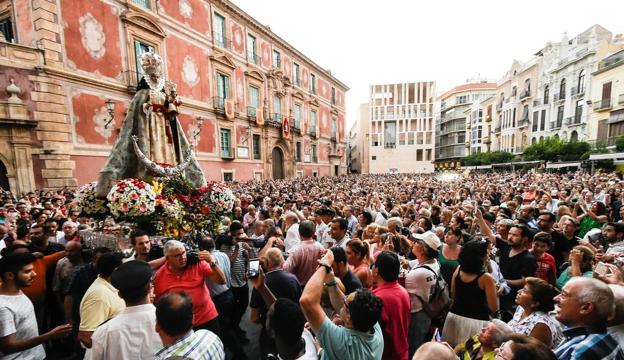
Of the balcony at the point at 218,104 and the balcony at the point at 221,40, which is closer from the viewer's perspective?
the balcony at the point at 218,104

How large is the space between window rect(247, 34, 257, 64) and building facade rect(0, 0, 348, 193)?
129mm

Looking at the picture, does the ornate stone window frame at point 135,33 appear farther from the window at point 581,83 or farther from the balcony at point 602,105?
the window at point 581,83

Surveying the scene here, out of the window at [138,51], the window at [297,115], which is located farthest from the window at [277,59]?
the window at [138,51]

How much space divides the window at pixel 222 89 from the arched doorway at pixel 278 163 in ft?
26.1

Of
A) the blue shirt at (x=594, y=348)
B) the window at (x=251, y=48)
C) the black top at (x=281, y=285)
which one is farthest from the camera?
the window at (x=251, y=48)

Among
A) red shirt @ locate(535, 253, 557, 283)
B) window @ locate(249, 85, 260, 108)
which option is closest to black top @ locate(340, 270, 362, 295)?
red shirt @ locate(535, 253, 557, 283)

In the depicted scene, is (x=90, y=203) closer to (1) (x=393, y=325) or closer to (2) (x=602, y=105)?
(1) (x=393, y=325)

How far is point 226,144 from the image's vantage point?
2055 centimetres

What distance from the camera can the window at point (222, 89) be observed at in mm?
19594

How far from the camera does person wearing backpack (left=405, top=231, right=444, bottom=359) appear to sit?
9.66ft

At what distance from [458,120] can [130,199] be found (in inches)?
2495

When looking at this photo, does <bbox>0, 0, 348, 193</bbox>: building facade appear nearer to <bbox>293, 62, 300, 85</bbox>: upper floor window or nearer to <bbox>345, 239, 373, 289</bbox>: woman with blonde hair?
<bbox>293, 62, 300, 85</bbox>: upper floor window

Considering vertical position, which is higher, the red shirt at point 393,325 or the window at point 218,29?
the window at point 218,29

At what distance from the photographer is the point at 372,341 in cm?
173
